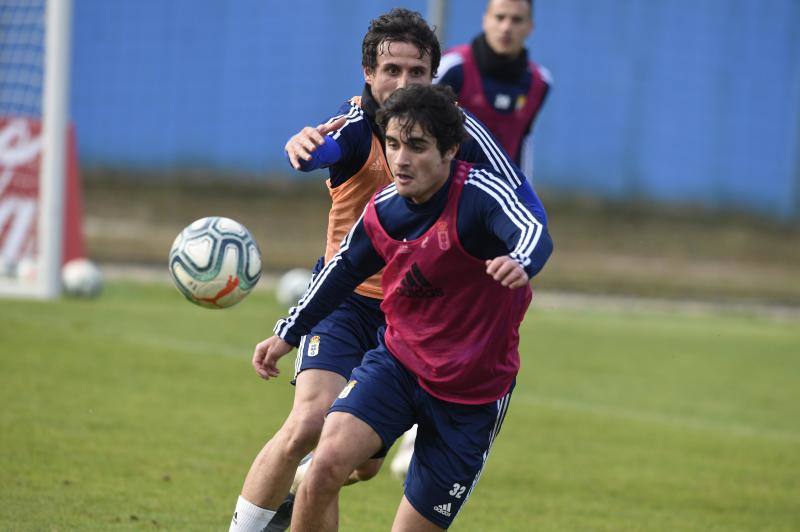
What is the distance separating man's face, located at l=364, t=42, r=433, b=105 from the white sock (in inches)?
68.3

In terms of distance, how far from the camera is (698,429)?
901cm

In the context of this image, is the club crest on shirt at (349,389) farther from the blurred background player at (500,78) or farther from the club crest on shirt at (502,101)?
the club crest on shirt at (502,101)

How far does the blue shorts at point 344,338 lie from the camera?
5086 millimetres

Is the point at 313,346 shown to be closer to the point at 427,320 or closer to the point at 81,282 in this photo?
the point at 427,320

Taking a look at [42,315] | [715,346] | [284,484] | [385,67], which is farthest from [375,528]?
[715,346]

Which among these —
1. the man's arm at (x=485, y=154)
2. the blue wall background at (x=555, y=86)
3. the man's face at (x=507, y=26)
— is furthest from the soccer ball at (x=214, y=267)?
the blue wall background at (x=555, y=86)

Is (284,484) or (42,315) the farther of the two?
(42,315)

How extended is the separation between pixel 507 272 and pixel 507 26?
4.04m

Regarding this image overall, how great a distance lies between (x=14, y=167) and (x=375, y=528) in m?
8.69

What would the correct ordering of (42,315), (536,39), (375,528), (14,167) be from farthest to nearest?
(536,39) < (14,167) < (42,315) < (375,528)

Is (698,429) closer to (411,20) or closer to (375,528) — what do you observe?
(375,528)

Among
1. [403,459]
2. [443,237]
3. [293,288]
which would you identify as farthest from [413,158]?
[293,288]

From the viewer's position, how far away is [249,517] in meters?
4.82

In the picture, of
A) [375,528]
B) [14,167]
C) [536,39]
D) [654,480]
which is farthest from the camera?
[536,39]
